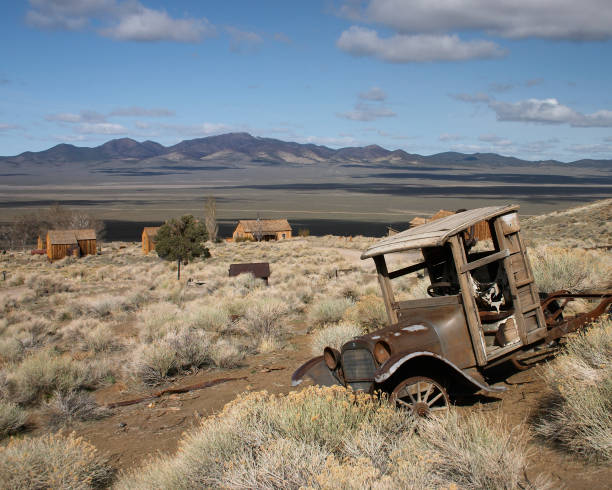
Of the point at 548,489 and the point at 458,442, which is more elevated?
the point at 458,442

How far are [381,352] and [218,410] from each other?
110 inches

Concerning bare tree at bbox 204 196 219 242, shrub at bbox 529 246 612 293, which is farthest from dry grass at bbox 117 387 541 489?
bare tree at bbox 204 196 219 242

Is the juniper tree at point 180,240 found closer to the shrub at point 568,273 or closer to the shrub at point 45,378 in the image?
the shrub at point 45,378

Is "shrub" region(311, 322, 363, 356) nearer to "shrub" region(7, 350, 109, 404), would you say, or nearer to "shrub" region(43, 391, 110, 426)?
"shrub" region(43, 391, 110, 426)

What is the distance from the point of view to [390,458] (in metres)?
4.45

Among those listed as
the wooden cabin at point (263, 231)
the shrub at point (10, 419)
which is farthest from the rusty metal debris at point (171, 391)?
the wooden cabin at point (263, 231)

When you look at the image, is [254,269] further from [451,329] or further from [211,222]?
[211,222]

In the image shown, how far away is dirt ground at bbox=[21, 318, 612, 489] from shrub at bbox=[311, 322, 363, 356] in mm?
472

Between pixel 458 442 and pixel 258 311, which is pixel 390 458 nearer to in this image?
pixel 458 442

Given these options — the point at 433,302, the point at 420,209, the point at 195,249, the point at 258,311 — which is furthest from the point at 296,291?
the point at 420,209

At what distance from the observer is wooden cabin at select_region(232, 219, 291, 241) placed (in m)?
64.1

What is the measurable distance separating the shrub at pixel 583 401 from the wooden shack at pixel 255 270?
15.9m

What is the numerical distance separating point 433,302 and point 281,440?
2.89 m

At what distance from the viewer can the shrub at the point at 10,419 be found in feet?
24.6
